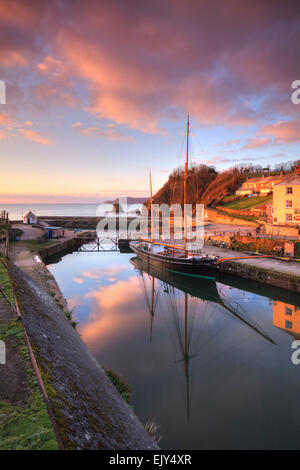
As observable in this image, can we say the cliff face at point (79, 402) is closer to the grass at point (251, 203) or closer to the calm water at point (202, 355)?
the calm water at point (202, 355)

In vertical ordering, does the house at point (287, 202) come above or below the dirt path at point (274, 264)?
above

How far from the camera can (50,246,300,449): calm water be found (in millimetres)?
7266

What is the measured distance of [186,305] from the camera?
1803cm

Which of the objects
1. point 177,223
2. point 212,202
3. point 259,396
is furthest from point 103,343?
point 212,202

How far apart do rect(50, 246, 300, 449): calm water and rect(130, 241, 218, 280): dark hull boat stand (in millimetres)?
1825

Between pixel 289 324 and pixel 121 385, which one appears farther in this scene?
pixel 289 324

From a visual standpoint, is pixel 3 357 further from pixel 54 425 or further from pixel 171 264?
pixel 171 264

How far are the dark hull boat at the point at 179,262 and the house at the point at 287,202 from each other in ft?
45.0

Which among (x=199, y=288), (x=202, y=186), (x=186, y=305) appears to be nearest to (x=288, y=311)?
(x=186, y=305)

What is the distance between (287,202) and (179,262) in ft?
55.5

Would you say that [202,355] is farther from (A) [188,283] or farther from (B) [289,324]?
(A) [188,283]

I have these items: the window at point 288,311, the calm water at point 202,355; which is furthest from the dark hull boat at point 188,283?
the window at point 288,311

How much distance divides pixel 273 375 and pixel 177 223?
5123cm

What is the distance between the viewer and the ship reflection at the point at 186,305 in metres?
12.1
